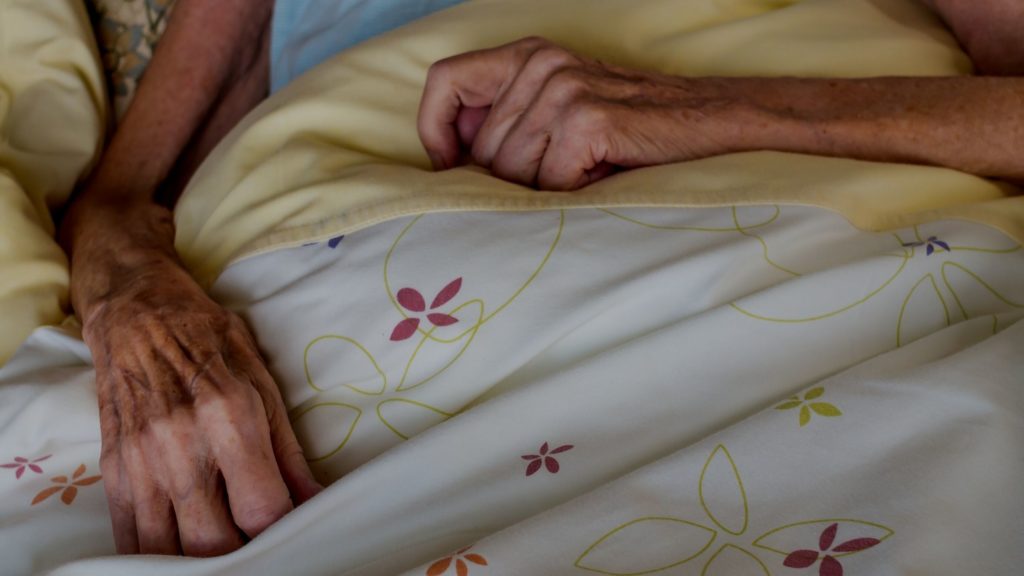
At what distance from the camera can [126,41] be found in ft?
4.65

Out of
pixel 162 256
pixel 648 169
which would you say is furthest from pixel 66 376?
pixel 648 169

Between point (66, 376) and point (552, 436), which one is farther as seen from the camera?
point (66, 376)

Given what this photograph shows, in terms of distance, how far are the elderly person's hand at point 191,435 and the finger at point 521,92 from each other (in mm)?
306

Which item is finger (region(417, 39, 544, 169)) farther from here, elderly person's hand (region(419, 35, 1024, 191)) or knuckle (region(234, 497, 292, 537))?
knuckle (region(234, 497, 292, 537))

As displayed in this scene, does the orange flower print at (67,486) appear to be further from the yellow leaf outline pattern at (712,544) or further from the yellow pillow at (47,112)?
the yellow leaf outline pattern at (712,544)

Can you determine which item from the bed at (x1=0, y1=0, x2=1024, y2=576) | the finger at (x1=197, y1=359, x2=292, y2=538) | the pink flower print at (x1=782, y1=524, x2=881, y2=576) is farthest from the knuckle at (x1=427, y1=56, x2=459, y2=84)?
the pink flower print at (x1=782, y1=524, x2=881, y2=576)

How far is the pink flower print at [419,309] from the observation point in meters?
0.84

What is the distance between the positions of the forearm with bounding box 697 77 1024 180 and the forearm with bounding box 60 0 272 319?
2.26 ft

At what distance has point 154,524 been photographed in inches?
32.5

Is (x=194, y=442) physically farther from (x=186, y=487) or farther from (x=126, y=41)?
(x=126, y=41)

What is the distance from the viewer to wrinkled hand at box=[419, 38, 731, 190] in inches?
37.2

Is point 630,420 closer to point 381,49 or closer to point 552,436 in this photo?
point 552,436

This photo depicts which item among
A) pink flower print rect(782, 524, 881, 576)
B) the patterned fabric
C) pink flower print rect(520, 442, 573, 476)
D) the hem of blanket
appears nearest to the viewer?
pink flower print rect(782, 524, 881, 576)

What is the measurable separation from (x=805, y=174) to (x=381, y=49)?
0.51 m
